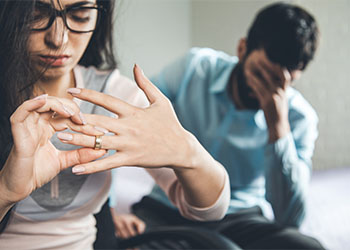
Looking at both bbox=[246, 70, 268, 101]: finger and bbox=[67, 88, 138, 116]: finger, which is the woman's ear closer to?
bbox=[246, 70, 268, 101]: finger

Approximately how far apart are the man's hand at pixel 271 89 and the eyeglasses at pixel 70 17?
634mm

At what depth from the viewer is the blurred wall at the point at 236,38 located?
1.79 metres

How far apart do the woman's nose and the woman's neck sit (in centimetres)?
9

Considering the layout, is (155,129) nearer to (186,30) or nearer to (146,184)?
(146,184)

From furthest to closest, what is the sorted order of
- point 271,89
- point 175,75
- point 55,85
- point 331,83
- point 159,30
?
point 159,30 < point 331,83 < point 175,75 < point 271,89 < point 55,85

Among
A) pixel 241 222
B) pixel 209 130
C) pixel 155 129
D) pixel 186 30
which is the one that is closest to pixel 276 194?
pixel 241 222

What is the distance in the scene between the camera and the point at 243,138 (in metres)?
1.31

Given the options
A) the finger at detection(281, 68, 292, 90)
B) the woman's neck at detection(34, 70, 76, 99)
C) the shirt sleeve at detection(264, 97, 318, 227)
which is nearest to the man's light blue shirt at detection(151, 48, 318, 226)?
the shirt sleeve at detection(264, 97, 318, 227)

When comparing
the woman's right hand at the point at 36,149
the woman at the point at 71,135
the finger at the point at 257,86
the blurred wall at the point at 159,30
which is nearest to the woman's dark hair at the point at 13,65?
the woman at the point at 71,135

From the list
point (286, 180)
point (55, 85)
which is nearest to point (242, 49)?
point (286, 180)

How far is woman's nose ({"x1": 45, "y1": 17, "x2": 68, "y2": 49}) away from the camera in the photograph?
0.62m

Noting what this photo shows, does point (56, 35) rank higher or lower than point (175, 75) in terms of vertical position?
higher

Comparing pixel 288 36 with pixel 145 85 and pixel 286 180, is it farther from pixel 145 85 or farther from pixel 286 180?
pixel 145 85

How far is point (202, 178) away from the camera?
0.62 m
